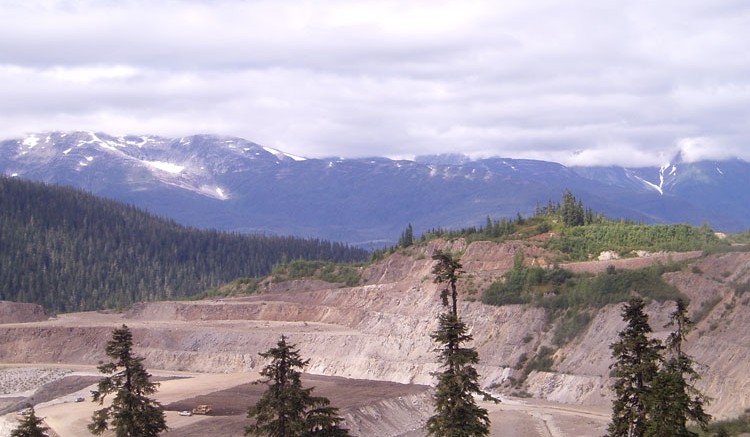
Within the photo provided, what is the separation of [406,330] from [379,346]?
4525 millimetres

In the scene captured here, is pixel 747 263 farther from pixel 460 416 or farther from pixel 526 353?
pixel 460 416

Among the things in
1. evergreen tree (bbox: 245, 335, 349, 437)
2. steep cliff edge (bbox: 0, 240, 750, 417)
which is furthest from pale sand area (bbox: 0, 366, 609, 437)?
evergreen tree (bbox: 245, 335, 349, 437)

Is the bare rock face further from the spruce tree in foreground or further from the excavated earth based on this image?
the spruce tree in foreground

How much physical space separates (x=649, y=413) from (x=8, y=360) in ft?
336

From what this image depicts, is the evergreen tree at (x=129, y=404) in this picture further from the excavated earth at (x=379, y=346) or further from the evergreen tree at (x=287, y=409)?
the excavated earth at (x=379, y=346)

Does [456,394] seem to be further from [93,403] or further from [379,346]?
[379,346]

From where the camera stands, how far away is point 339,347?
349 ft

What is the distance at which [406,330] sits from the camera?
107 metres

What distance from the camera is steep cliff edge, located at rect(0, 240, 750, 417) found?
75.9 m

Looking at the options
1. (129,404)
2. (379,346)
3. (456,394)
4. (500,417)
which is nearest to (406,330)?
(379,346)

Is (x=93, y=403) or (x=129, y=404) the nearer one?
(x=129, y=404)

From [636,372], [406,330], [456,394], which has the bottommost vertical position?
[406,330]

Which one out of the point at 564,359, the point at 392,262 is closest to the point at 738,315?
the point at 564,359

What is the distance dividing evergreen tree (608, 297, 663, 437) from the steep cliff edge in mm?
30736
